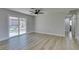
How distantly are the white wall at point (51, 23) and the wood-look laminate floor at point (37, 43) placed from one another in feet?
0.72

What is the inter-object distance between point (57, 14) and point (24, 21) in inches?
46.1

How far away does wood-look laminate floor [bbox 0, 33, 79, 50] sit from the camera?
8.80ft

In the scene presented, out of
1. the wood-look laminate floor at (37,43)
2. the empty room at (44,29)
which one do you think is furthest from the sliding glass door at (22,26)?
the wood-look laminate floor at (37,43)

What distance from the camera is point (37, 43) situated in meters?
2.87

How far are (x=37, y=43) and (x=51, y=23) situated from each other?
0.82 m

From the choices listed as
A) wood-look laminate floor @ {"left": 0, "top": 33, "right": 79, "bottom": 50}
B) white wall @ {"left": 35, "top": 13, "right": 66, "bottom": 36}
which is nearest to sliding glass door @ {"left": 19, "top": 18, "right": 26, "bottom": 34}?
wood-look laminate floor @ {"left": 0, "top": 33, "right": 79, "bottom": 50}

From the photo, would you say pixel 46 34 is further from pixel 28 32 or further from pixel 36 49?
pixel 36 49

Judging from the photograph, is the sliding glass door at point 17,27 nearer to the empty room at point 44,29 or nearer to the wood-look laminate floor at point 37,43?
the empty room at point 44,29

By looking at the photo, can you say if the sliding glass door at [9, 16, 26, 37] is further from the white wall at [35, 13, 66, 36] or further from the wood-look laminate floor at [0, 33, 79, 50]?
the white wall at [35, 13, 66, 36]

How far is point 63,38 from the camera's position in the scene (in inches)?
125

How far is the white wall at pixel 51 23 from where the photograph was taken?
3.21 m
